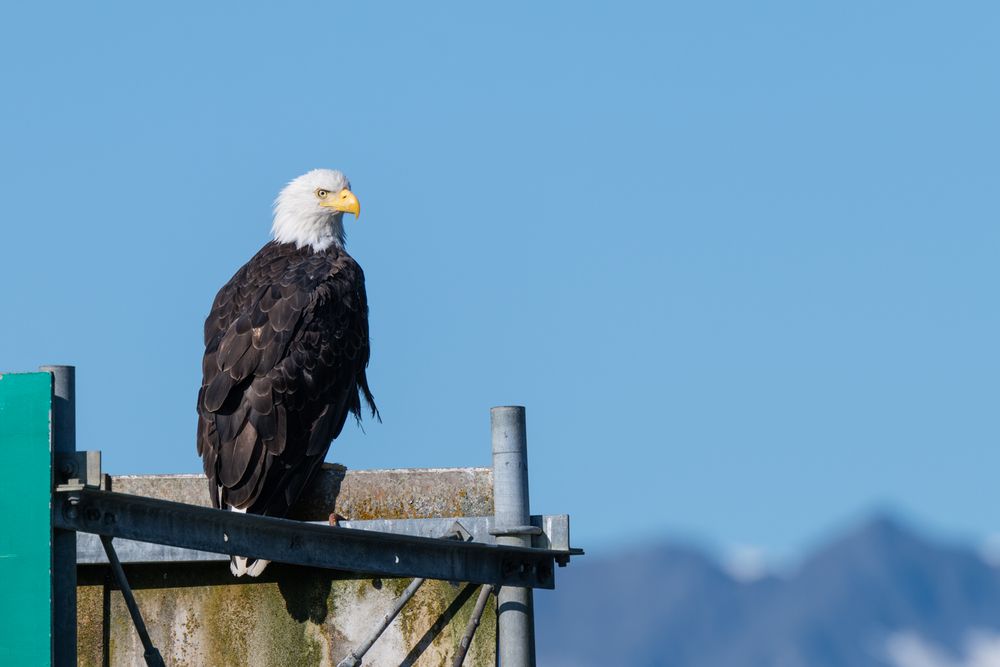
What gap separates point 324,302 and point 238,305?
51 centimetres

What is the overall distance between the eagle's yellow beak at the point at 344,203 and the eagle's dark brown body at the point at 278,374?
2.16 ft

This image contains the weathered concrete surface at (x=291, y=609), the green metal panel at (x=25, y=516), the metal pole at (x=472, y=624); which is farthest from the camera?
the weathered concrete surface at (x=291, y=609)

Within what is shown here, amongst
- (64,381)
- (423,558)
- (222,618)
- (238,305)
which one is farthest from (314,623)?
(64,381)

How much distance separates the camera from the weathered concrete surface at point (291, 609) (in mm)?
10422

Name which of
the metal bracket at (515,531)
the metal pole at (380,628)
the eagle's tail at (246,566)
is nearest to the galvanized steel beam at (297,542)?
the metal bracket at (515,531)

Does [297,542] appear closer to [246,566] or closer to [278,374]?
[246,566]

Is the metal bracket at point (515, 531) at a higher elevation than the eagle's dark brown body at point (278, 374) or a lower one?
lower

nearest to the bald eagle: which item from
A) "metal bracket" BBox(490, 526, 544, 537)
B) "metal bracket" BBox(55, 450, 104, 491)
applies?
"metal bracket" BBox(490, 526, 544, 537)

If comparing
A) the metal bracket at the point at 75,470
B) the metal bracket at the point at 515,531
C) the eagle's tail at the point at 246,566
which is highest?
the metal bracket at the point at 75,470

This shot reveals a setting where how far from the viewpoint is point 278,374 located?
37.5 feet

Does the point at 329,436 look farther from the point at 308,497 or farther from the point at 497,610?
the point at 497,610

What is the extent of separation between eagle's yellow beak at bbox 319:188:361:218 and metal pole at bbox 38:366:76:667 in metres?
6.21

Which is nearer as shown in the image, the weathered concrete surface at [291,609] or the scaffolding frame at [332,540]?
the scaffolding frame at [332,540]

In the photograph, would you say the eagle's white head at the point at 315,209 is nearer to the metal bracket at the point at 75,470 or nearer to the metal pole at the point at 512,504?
the metal pole at the point at 512,504
